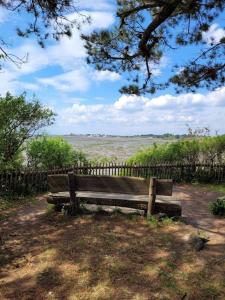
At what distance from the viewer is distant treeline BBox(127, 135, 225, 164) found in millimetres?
16672

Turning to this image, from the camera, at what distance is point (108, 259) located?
608cm

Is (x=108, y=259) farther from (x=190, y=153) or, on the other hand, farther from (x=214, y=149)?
(x=214, y=149)

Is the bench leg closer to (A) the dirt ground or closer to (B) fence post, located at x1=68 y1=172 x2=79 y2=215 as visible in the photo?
(A) the dirt ground

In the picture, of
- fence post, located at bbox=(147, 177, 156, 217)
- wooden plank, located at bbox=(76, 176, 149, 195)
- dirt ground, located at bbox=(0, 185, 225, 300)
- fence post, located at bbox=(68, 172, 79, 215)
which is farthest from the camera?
fence post, located at bbox=(68, 172, 79, 215)

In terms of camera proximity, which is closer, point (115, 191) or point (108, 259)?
point (108, 259)

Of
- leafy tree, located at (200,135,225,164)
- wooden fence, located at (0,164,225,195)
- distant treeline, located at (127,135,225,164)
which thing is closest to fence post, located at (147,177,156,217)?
wooden fence, located at (0,164,225,195)

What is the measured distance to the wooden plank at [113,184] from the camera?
27.5 ft

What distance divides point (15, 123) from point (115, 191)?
700 cm

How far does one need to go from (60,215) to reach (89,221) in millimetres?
1000

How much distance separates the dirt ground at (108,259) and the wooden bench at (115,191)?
14.4 inches

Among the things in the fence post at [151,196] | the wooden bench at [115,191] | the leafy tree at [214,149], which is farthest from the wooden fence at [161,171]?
the fence post at [151,196]

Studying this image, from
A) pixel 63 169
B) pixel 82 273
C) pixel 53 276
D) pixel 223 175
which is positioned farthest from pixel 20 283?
pixel 223 175

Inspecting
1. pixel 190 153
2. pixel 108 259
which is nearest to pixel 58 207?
pixel 108 259

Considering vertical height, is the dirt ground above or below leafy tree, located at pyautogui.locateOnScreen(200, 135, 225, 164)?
below
